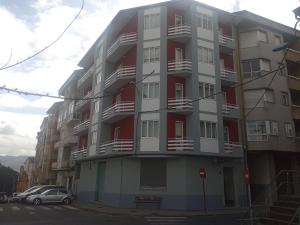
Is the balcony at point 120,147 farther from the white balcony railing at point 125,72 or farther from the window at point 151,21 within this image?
the window at point 151,21

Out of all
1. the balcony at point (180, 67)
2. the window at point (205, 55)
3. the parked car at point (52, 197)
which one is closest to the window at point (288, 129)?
the window at point (205, 55)

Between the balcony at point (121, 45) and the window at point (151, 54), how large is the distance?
1826 millimetres

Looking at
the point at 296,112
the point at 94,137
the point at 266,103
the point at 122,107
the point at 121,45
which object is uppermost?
the point at 121,45

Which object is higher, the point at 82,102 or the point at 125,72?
the point at 82,102

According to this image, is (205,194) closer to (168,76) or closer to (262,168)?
(262,168)

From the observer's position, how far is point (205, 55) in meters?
29.0

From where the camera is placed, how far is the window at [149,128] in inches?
1045

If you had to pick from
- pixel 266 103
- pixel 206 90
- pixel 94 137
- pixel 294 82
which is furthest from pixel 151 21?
pixel 294 82

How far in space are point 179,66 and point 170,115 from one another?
4434 millimetres

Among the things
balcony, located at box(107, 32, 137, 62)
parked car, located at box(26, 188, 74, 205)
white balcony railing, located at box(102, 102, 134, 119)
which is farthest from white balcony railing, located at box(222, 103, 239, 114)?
parked car, located at box(26, 188, 74, 205)

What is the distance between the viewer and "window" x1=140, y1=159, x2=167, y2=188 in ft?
86.6

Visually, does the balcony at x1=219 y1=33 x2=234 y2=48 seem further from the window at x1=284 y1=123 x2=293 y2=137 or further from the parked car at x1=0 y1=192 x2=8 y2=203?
the parked car at x1=0 y1=192 x2=8 y2=203

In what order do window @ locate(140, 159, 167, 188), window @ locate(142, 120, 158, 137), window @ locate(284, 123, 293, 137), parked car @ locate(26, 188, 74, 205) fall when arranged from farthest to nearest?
1. window @ locate(284, 123, 293, 137)
2. parked car @ locate(26, 188, 74, 205)
3. window @ locate(142, 120, 158, 137)
4. window @ locate(140, 159, 167, 188)

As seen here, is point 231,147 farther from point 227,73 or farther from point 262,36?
point 262,36
